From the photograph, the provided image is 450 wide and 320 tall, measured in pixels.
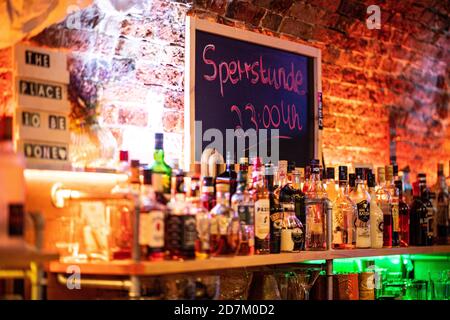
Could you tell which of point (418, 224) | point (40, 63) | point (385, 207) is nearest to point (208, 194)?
point (40, 63)

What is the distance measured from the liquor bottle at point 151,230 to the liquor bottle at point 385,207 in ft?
4.37

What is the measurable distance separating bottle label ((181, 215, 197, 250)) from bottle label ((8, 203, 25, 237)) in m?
0.55

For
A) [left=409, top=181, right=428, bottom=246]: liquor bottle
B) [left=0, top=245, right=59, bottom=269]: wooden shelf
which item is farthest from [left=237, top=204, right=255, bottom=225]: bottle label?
[left=409, top=181, right=428, bottom=246]: liquor bottle

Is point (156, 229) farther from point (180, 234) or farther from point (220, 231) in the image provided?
point (220, 231)

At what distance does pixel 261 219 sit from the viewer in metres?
2.90

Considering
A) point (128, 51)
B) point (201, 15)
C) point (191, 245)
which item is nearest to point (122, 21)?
point (128, 51)

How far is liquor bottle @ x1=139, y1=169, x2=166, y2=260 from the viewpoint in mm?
2395

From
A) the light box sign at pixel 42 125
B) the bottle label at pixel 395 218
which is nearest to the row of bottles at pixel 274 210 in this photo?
the bottle label at pixel 395 218

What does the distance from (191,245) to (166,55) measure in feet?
3.26

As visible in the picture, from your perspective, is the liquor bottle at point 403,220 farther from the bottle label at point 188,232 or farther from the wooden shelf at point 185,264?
the bottle label at point 188,232

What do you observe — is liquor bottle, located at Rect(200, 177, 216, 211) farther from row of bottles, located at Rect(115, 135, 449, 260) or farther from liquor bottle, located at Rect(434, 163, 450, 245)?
liquor bottle, located at Rect(434, 163, 450, 245)

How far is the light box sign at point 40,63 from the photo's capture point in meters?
2.52

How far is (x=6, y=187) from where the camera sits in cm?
217

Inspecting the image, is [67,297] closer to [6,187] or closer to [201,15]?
[6,187]
